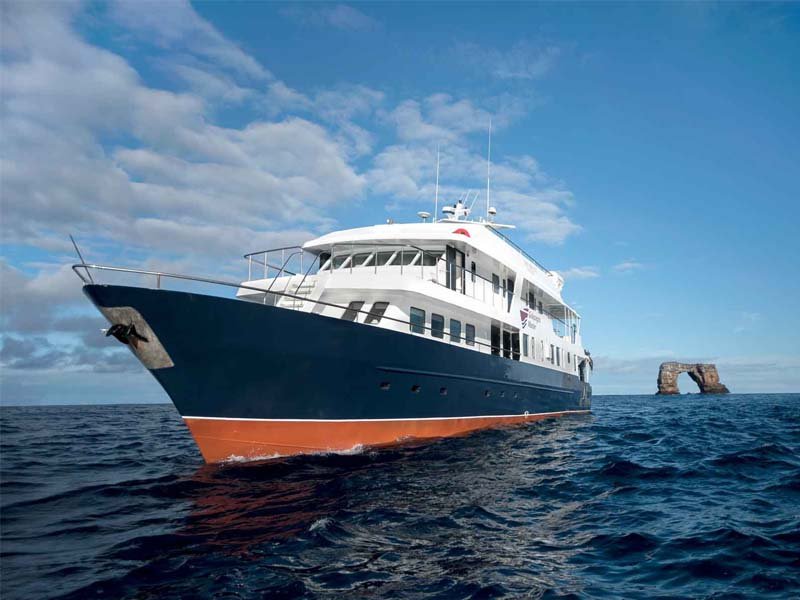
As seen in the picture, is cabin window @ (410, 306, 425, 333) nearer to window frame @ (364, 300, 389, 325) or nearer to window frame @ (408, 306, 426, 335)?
window frame @ (408, 306, 426, 335)

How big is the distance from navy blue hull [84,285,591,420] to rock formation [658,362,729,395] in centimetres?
→ 11055

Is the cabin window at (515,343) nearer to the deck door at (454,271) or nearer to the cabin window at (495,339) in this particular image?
the cabin window at (495,339)

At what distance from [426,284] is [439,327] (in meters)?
1.79

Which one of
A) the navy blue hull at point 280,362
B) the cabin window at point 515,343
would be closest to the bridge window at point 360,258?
the navy blue hull at point 280,362

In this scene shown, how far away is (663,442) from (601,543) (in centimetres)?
936

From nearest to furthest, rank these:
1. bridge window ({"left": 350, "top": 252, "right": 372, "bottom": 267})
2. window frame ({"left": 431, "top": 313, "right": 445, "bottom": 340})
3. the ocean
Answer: the ocean → window frame ({"left": 431, "top": 313, "right": 445, "bottom": 340}) → bridge window ({"left": 350, "top": 252, "right": 372, "bottom": 267})

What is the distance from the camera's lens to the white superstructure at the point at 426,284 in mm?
12039

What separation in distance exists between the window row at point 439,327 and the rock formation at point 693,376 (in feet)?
353

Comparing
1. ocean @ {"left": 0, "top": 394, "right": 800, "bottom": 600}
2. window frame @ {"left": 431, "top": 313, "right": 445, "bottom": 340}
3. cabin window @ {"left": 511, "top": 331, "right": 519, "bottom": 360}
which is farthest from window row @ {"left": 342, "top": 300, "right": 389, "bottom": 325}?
cabin window @ {"left": 511, "top": 331, "right": 519, "bottom": 360}

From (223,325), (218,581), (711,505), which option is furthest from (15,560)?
(711,505)

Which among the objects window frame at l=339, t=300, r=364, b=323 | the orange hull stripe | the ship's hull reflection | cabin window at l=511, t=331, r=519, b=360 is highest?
window frame at l=339, t=300, r=364, b=323

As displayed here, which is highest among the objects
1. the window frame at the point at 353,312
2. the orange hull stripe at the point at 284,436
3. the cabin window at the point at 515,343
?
the window frame at the point at 353,312

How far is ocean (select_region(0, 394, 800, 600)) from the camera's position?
4199 mm

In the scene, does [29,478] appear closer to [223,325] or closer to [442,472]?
[223,325]
